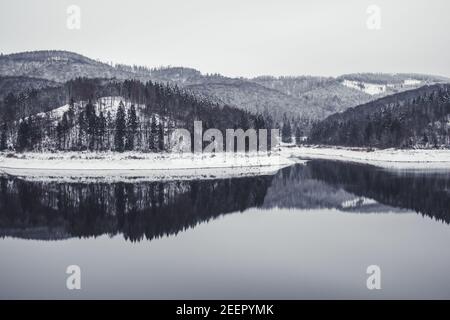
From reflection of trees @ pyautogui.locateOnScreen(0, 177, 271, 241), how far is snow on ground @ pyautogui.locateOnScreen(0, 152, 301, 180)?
13422 millimetres

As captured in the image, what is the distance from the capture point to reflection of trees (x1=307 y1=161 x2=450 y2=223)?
44.1 metres

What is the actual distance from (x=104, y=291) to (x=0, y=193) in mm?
37575

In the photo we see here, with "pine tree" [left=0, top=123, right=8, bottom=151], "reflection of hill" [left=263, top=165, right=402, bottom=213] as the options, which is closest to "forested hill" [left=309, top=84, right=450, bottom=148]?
"reflection of hill" [left=263, top=165, right=402, bottom=213]

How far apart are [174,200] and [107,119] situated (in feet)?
206

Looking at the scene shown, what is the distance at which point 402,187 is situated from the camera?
2255 inches

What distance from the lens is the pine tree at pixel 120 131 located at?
301 feet

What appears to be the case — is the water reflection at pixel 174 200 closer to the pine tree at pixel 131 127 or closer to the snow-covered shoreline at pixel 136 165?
the snow-covered shoreline at pixel 136 165

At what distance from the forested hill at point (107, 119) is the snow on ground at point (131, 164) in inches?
229

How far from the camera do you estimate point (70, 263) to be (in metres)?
24.7

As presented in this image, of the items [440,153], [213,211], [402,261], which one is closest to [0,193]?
[213,211]

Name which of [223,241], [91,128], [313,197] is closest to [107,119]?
[91,128]

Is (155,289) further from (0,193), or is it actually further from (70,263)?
(0,193)

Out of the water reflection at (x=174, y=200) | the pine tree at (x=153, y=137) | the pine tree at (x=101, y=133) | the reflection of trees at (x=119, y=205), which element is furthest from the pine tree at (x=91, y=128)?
the reflection of trees at (x=119, y=205)

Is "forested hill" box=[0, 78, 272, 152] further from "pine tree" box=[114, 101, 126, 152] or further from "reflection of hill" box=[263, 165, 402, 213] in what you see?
"reflection of hill" box=[263, 165, 402, 213]
